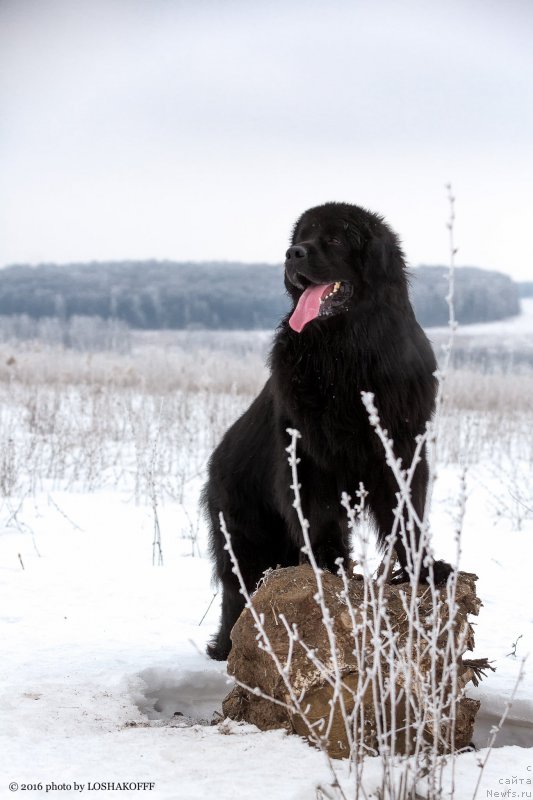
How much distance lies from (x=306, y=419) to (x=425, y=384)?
1.69 feet

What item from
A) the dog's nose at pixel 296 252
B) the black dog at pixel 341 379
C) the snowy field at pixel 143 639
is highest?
the dog's nose at pixel 296 252

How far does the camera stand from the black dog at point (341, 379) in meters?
3.07

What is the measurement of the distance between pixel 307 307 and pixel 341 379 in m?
0.32

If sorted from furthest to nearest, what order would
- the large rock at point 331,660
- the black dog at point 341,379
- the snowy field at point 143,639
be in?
the black dog at point 341,379 < the large rock at point 331,660 < the snowy field at point 143,639

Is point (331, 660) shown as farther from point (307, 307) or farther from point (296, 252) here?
point (296, 252)

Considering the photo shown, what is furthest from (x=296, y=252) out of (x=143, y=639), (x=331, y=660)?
(x=143, y=639)

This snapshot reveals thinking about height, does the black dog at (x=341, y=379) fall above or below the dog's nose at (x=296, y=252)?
below

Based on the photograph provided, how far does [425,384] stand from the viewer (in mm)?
3176

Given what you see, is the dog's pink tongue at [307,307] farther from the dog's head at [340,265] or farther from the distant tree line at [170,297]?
the distant tree line at [170,297]

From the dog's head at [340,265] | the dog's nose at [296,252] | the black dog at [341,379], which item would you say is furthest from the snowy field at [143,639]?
the dog's nose at [296,252]

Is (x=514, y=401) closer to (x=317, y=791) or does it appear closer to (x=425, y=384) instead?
(x=425, y=384)

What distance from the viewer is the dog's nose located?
3080mm

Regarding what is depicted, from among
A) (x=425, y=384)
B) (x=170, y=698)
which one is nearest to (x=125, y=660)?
(x=170, y=698)

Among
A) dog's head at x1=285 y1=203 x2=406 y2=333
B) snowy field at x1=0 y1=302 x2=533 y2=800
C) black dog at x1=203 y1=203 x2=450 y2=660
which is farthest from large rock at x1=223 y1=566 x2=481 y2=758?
dog's head at x1=285 y1=203 x2=406 y2=333
